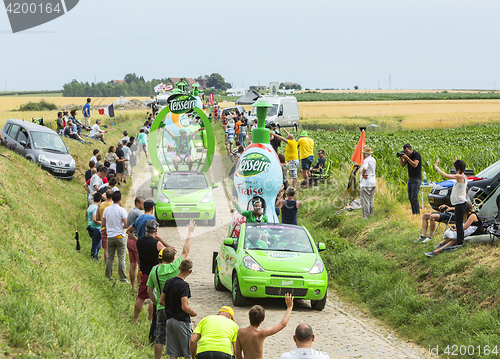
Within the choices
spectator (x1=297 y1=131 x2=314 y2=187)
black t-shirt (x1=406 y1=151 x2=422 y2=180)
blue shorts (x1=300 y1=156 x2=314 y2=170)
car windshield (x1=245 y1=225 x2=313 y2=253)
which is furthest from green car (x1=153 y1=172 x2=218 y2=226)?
black t-shirt (x1=406 y1=151 x2=422 y2=180)

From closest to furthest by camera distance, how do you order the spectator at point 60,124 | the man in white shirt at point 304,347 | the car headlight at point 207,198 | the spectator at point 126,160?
the man in white shirt at point 304,347 < the car headlight at point 207,198 < the spectator at point 126,160 < the spectator at point 60,124

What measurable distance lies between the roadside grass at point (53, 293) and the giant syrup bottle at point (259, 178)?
3692 mm

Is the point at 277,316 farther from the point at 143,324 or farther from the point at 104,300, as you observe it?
the point at 104,300

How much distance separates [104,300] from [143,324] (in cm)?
77

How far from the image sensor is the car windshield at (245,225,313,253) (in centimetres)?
1038

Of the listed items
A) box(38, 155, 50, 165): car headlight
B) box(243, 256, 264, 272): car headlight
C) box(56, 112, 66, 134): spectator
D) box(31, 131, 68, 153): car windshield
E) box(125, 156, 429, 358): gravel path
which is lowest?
box(125, 156, 429, 358): gravel path

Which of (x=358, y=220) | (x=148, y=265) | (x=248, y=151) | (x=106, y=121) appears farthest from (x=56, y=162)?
(x=106, y=121)

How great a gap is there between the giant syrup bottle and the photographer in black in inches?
132

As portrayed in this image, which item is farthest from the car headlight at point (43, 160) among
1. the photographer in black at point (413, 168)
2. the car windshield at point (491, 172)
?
the car windshield at point (491, 172)

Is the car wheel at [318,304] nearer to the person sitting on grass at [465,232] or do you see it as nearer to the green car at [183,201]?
the person sitting on grass at [465,232]

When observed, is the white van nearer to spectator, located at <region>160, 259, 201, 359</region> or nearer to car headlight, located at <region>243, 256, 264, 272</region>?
car headlight, located at <region>243, 256, 264, 272</region>

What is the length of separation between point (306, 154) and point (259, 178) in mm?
8250

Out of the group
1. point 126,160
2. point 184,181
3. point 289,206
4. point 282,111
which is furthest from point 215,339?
point 282,111

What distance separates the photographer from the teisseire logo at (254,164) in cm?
1262
